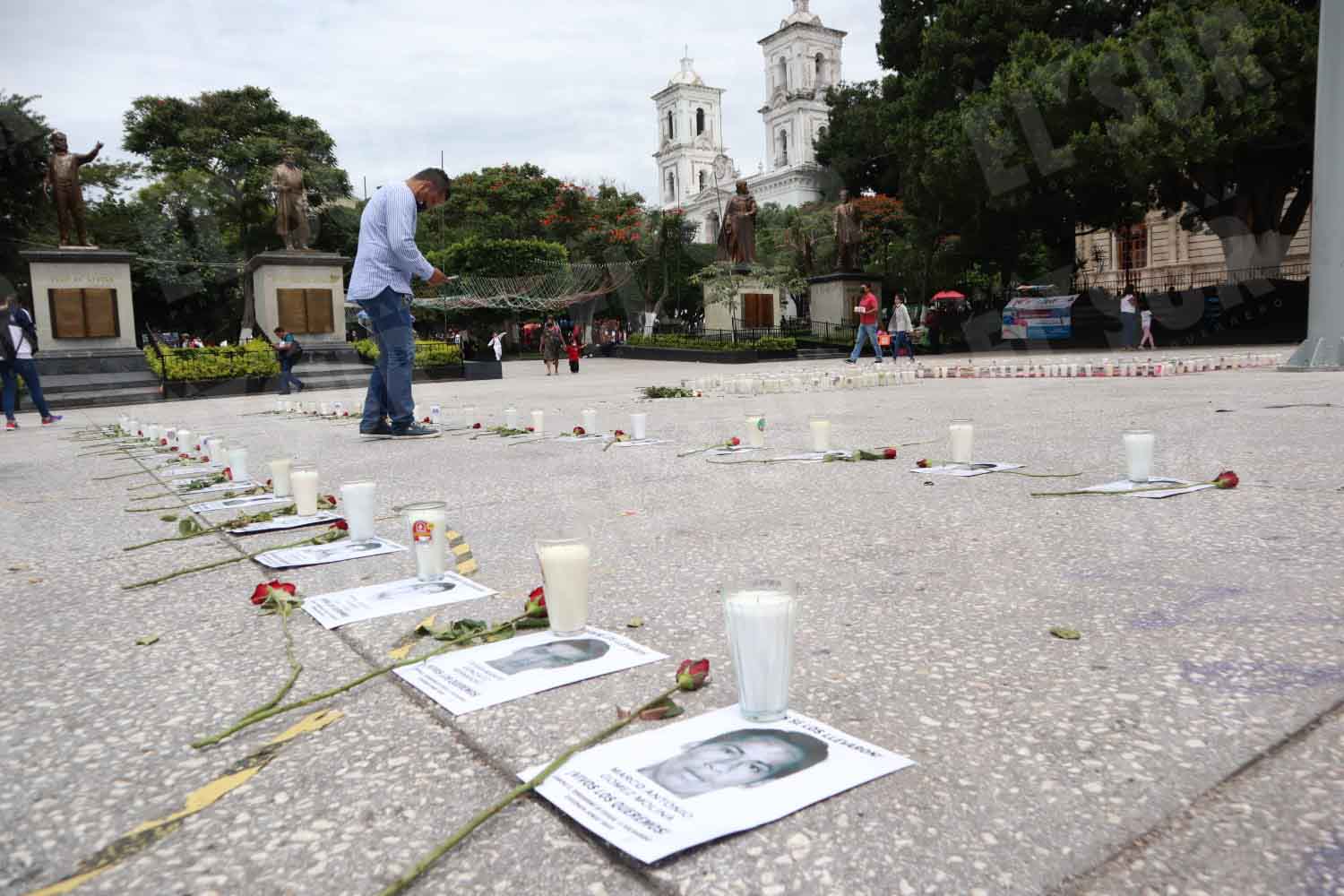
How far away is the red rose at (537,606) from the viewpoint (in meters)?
2.35

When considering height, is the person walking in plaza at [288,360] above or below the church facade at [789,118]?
below

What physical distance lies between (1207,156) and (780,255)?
30.8m

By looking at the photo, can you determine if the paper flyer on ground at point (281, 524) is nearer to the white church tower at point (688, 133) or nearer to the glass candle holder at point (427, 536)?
the glass candle holder at point (427, 536)

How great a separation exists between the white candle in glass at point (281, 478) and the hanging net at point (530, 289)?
29759mm

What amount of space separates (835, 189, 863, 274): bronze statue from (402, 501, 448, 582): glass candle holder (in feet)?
86.3

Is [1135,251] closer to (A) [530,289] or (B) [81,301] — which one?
(A) [530,289]

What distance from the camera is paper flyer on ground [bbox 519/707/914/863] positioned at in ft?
4.50

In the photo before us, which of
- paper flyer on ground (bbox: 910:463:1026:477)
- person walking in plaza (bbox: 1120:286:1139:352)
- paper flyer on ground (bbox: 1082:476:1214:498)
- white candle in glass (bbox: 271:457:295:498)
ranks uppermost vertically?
person walking in plaza (bbox: 1120:286:1139:352)

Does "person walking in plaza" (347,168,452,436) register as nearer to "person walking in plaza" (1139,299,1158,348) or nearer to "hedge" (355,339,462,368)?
"hedge" (355,339,462,368)

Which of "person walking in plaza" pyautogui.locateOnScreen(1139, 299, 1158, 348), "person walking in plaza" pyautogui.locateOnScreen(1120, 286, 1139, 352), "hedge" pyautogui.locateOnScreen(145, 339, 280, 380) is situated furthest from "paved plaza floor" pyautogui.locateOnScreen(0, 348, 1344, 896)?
"person walking in plaza" pyautogui.locateOnScreen(1120, 286, 1139, 352)

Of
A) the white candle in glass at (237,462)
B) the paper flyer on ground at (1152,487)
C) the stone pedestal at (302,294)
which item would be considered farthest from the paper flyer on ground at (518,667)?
the stone pedestal at (302,294)

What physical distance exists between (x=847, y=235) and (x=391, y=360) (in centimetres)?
2249

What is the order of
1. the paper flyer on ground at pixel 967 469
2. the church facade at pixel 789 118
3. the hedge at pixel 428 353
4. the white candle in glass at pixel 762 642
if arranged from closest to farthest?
the white candle in glass at pixel 762 642
the paper flyer on ground at pixel 967 469
the hedge at pixel 428 353
the church facade at pixel 789 118

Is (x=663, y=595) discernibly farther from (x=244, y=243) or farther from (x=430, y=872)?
(x=244, y=243)
